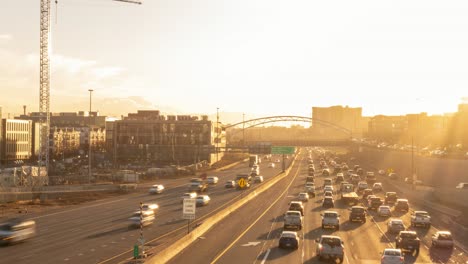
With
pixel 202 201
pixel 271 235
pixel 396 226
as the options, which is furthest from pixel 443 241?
pixel 202 201

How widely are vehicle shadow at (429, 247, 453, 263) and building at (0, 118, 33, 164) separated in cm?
12745

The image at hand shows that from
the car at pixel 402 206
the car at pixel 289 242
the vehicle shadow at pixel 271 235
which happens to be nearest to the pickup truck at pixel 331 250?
the car at pixel 289 242

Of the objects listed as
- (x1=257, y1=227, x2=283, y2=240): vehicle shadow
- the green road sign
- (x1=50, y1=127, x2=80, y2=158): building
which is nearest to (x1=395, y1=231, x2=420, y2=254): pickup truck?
(x1=257, y1=227, x2=283, y2=240): vehicle shadow

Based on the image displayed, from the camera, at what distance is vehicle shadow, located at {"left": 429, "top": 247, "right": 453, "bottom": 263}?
33.5m

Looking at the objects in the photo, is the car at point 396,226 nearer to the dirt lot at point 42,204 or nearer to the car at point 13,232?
the car at point 13,232

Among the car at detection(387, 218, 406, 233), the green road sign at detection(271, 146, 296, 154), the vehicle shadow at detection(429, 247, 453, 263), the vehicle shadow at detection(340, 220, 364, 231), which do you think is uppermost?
the green road sign at detection(271, 146, 296, 154)

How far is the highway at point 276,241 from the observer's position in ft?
106

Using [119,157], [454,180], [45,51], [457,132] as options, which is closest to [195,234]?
[454,180]

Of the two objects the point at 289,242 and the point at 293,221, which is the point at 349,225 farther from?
the point at 289,242

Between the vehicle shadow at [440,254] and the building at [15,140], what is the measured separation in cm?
12745

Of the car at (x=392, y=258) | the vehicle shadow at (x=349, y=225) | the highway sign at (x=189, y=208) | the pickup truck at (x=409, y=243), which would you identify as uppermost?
the highway sign at (x=189, y=208)

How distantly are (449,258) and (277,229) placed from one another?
15.4 meters

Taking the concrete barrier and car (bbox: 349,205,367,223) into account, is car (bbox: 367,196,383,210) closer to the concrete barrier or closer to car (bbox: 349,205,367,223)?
car (bbox: 349,205,367,223)

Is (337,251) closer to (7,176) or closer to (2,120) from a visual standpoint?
(7,176)
